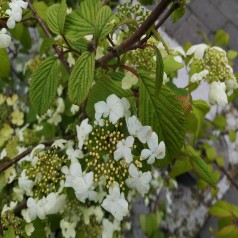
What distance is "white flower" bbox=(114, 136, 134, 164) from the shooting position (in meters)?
0.70

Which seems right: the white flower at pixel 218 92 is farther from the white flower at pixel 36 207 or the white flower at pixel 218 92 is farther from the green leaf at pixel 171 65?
the white flower at pixel 36 207

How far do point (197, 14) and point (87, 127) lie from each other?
189 cm

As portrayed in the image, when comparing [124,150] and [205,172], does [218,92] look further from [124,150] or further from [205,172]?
[124,150]

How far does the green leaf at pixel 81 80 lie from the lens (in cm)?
71

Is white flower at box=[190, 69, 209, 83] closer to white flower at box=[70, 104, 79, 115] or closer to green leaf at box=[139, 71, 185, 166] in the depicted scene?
green leaf at box=[139, 71, 185, 166]

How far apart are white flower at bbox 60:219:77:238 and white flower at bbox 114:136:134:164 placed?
427 millimetres

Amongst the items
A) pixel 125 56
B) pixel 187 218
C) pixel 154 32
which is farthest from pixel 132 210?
pixel 154 32

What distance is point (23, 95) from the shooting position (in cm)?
152

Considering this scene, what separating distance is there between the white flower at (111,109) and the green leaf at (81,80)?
0.05 metres

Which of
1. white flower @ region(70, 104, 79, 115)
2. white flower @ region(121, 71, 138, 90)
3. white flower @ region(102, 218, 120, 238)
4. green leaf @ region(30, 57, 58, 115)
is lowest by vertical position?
white flower @ region(102, 218, 120, 238)

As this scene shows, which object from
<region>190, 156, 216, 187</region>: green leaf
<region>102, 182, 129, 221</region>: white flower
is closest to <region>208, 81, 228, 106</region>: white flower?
<region>190, 156, 216, 187</region>: green leaf

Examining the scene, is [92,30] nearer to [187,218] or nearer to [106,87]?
[106,87]

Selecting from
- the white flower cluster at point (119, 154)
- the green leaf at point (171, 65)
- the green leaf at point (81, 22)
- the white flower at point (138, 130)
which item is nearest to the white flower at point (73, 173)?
the white flower cluster at point (119, 154)

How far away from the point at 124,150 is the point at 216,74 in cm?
39
